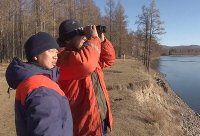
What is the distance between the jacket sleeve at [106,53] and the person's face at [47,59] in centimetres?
112

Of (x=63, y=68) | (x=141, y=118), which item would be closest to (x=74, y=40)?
(x=63, y=68)

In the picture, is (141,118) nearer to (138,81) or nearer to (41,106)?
(138,81)

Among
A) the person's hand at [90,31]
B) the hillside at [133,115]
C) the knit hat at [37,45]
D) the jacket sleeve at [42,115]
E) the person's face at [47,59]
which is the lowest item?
the hillside at [133,115]

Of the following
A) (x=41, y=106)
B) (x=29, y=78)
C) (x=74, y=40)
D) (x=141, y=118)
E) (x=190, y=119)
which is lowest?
(x=190, y=119)

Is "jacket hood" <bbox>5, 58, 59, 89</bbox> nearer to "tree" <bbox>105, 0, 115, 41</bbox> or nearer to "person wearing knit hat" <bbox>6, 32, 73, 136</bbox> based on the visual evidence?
"person wearing knit hat" <bbox>6, 32, 73, 136</bbox>

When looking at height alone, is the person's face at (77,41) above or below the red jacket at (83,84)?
above

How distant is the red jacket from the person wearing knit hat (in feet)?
1.23

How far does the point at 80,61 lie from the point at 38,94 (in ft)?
2.54

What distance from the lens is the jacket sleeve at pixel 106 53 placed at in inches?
159

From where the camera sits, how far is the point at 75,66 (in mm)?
3287

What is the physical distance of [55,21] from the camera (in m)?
38.5

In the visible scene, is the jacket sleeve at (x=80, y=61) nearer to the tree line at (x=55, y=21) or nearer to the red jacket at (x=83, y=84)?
the red jacket at (x=83, y=84)

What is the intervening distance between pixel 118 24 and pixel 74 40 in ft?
165

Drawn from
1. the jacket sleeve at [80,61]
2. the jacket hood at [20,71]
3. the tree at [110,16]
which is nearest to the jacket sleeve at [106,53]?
the jacket sleeve at [80,61]
